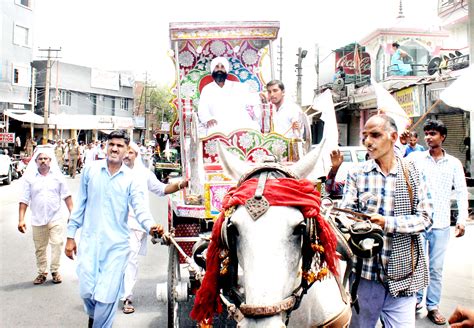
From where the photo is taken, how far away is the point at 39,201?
6.91 metres

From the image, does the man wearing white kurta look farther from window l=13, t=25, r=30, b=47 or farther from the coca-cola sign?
window l=13, t=25, r=30, b=47

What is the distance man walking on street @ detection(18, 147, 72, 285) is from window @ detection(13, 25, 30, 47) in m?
35.9

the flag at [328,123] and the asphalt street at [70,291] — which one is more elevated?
the flag at [328,123]

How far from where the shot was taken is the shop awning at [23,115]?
3377 cm

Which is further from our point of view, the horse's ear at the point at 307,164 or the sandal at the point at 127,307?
the sandal at the point at 127,307

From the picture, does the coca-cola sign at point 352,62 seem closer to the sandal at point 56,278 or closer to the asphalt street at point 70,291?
the asphalt street at point 70,291

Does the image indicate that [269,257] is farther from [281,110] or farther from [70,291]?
[70,291]

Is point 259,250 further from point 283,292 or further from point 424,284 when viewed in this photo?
point 424,284

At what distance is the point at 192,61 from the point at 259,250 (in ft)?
20.0

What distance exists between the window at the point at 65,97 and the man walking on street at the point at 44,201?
151 ft

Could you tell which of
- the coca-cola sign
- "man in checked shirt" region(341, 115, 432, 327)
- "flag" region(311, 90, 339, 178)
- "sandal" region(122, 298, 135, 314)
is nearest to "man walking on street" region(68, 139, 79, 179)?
the coca-cola sign

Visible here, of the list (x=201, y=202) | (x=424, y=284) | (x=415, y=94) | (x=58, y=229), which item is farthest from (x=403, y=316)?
(x=415, y=94)

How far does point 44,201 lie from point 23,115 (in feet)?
103

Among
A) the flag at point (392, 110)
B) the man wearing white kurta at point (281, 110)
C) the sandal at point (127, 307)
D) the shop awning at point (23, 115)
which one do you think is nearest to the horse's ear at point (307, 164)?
the man wearing white kurta at point (281, 110)
